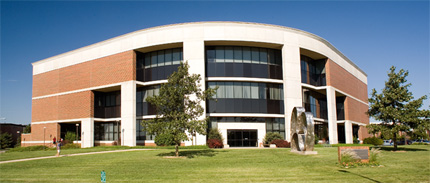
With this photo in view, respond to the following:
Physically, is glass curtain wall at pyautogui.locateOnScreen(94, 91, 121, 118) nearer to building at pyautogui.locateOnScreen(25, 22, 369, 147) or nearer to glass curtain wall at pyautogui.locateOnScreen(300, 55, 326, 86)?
building at pyautogui.locateOnScreen(25, 22, 369, 147)

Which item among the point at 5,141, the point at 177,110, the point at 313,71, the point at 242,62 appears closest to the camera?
the point at 177,110

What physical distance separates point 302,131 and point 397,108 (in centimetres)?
1042

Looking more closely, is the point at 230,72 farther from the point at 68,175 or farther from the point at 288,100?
the point at 68,175

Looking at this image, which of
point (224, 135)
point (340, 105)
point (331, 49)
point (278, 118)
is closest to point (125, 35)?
point (224, 135)

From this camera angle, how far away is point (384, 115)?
98.0 feet

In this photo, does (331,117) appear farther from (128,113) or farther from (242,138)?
(128,113)

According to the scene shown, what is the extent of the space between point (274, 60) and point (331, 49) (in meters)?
12.0

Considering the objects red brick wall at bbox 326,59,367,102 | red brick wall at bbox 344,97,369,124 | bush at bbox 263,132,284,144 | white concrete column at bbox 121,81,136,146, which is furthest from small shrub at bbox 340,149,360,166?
red brick wall at bbox 344,97,369,124

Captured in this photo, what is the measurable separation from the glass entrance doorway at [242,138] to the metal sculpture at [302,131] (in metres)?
14.5

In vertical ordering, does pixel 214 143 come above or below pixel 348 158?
below

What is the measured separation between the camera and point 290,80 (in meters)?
41.7

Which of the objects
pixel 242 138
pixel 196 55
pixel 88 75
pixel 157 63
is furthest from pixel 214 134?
pixel 88 75

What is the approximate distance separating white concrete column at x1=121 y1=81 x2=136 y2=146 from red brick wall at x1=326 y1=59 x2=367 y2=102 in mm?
26011

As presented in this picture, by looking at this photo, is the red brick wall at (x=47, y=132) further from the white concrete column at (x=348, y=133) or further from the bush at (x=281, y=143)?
the white concrete column at (x=348, y=133)
